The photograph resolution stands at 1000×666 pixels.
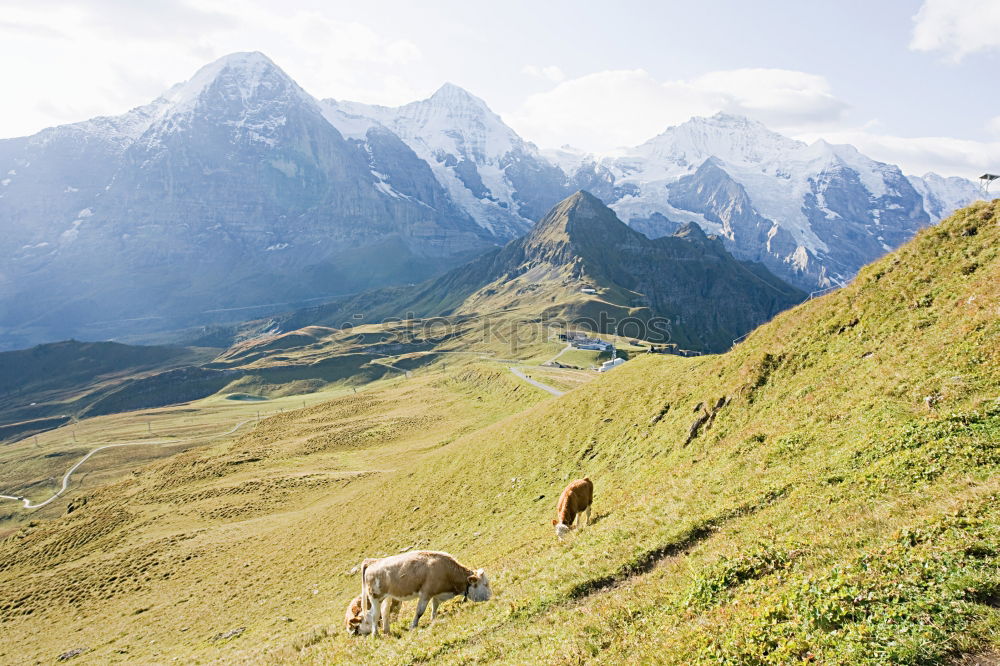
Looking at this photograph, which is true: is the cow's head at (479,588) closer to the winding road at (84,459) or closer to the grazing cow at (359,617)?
the grazing cow at (359,617)

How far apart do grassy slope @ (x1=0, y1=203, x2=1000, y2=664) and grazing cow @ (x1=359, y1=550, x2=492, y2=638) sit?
0.82m

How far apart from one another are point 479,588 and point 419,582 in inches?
90.3

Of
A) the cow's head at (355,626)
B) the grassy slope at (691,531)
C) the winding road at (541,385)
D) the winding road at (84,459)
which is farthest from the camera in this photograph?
the winding road at (84,459)

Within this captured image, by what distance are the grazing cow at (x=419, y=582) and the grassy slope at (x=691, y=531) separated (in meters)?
0.82

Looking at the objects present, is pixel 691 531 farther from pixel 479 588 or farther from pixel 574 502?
pixel 479 588

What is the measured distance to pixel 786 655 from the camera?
10.3m

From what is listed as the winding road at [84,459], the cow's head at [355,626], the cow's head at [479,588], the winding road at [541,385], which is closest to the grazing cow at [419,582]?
the cow's head at [479,588]

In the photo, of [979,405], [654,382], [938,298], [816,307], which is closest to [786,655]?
[979,405]

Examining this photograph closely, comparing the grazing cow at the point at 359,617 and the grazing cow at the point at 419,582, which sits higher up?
the grazing cow at the point at 419,582

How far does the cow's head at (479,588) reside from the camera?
18.8 metres

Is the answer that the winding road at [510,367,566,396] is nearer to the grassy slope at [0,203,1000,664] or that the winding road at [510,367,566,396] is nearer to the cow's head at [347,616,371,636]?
the grassy slope at [0,203,1000,664]

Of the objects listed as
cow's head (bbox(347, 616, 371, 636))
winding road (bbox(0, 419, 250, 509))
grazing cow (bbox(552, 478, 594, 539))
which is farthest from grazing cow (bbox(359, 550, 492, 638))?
winding road (bbox(0, 419, 250, 509))

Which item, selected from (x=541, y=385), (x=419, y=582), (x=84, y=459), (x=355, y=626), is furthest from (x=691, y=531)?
(x=84, y=459)

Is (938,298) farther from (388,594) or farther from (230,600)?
(230,600)
